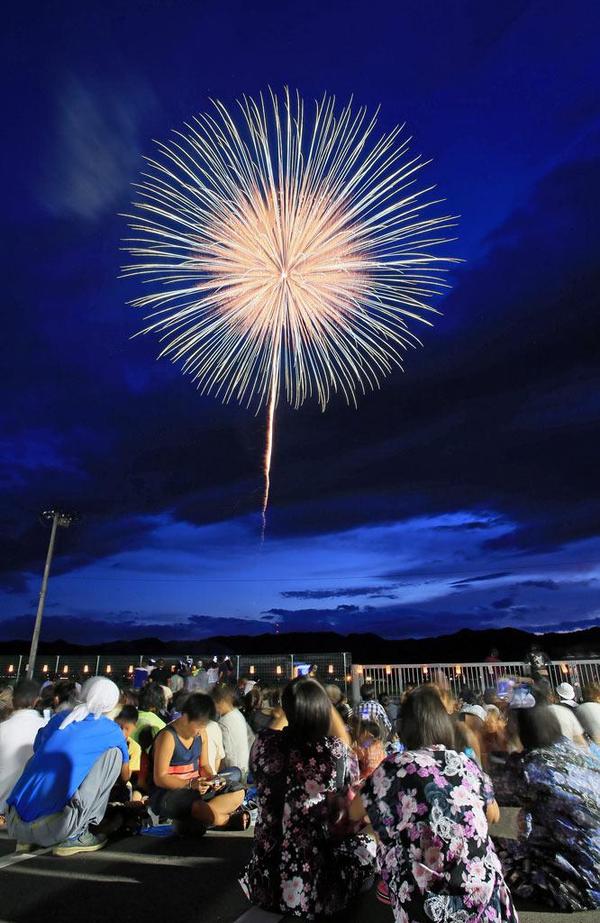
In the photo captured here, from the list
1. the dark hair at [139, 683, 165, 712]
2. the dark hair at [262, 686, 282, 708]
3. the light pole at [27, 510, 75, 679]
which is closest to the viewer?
the dark hair at [139, 683, 165, 712]

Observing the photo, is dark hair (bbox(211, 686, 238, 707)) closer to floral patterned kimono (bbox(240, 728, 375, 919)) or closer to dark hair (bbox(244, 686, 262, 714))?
dark hair (bbox(244, 686, 262, 714))

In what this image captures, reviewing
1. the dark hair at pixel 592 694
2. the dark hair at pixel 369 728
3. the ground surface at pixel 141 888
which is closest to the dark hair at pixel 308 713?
the ground surface at pixel 141 888

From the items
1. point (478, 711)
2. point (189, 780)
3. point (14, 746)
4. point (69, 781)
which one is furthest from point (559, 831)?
point (14, 746)

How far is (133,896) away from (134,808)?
1893 mm

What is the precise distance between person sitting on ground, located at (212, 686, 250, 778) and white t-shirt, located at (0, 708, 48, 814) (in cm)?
237

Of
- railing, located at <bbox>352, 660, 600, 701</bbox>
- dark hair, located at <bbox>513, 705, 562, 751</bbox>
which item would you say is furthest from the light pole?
dark hair, located at <bbox>513, 705, 562, 751</bbox>

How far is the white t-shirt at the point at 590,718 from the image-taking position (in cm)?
707

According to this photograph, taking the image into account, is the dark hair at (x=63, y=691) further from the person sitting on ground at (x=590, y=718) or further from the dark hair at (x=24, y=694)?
the person sitting on ground at (x=590, y=718)

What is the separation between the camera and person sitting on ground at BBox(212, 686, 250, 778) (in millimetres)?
7758

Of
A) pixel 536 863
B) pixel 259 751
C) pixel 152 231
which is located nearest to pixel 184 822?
pixel 259 751

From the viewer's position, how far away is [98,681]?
584 cm

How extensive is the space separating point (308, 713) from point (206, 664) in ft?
54.8

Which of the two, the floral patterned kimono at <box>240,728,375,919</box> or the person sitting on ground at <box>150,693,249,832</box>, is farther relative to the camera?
the person sitting on ground at <box>150,693,249,832</box>

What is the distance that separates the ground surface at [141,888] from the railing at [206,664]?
10805 mm
